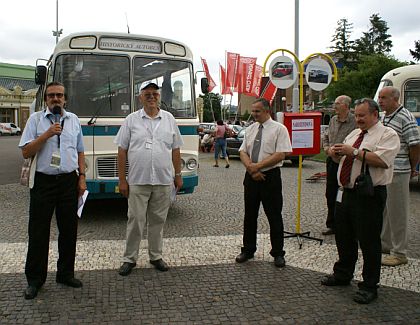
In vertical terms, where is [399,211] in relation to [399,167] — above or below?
below

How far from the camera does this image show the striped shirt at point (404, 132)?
4992mm

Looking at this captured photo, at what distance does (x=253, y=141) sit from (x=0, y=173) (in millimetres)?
A: 12226

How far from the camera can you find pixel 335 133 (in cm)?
636

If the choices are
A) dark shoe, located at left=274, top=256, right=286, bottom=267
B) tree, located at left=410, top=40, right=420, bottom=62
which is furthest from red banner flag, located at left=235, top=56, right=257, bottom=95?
tree, located at left=410, top=40, right=420, bottom=62

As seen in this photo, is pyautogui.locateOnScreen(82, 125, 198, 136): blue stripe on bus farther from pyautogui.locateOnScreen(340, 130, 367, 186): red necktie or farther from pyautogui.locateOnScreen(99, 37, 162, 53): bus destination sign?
pyautogui.locateOnScreen(340, 130, 367, 186): red necktie

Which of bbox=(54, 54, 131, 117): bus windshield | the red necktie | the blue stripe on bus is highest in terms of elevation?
bbox=(54, 54, 131, 117): bus windshield

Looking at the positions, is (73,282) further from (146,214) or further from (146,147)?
(146,147)

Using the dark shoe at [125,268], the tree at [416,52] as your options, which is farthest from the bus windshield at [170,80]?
the tree at [416,52]

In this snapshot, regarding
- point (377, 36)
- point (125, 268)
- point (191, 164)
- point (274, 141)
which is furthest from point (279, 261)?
point (377, 36)

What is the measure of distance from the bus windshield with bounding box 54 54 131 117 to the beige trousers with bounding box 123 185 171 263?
8.36ft

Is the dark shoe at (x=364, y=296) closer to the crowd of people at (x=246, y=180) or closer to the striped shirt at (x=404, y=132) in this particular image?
the crowd of people at (x=246, y=180)

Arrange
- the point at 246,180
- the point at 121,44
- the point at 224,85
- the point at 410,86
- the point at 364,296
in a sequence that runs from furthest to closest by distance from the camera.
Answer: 1. the point at 224,85
2. the point at 410,86
3. the point at 121,44
4. the point at 246,180
5. the point at 364,296

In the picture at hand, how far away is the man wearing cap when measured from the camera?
4.75 m

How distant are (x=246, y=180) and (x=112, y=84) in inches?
122
